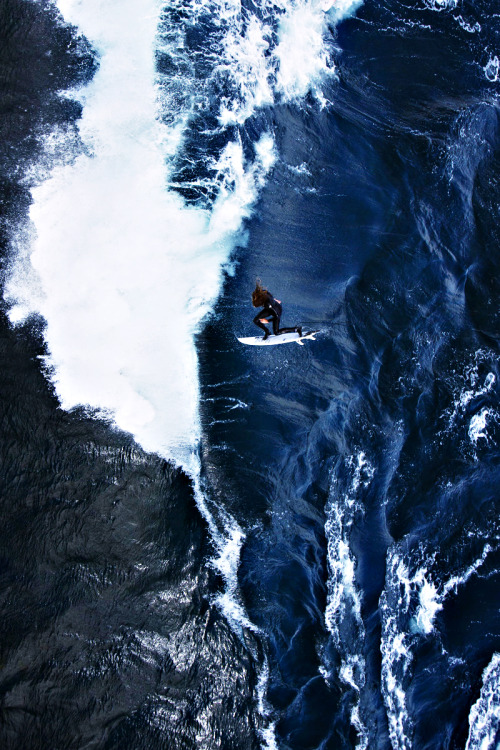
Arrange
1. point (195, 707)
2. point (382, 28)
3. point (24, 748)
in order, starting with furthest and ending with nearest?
point (382, 28) < point (195, 707) < point (24, 748)

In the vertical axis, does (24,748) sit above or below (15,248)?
below

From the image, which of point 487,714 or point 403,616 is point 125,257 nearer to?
point 403,616

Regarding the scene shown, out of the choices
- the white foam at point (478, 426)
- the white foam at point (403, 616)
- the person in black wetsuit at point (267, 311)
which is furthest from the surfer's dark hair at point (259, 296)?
the white foam at point (478, 426)

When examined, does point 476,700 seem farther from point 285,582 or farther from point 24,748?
point 24,748

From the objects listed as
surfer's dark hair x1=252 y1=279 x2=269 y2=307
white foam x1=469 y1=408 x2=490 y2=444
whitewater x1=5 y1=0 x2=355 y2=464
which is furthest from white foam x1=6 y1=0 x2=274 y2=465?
white foam x1=469 y1=408 x2=490 y2=444

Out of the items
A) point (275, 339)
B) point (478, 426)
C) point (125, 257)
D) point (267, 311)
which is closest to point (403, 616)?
point (478, 426)

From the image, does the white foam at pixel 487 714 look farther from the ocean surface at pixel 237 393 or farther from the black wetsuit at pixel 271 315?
the black wetsuit at pixel 271 315

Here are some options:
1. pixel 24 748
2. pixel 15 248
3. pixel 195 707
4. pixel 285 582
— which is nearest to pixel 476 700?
pixel 285 582
